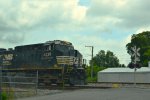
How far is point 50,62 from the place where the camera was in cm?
3288

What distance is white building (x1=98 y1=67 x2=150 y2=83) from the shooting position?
6069cm

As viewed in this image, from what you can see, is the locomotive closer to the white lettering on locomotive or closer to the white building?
the white lettering on locomotive

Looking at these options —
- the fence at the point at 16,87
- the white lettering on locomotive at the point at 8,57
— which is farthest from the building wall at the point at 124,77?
the fence at the point at 16,87

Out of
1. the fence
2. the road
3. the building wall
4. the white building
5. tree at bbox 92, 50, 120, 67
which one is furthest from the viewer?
tree at bbox 92, 50, 120, 67

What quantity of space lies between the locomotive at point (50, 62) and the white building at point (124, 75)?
2853 centimetres

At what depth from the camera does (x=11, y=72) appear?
1373 inches

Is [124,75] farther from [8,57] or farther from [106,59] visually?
[106,59]

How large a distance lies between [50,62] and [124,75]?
3431 centimetres

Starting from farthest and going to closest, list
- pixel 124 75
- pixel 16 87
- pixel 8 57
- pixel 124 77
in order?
pixel 124 75 → pixel 124 77 → pixel 8 57 → pixel 16 87

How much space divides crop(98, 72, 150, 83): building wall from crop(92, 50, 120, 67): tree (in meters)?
63.1

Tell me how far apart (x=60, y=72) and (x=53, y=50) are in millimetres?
2425

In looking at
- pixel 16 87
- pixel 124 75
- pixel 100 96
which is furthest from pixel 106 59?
pixel 100 96

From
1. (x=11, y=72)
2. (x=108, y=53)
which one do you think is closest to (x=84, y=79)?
(x=11, y=72)

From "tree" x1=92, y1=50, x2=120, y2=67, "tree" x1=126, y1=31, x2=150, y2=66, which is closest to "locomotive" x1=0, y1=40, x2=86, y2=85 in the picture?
"tree" x1=126, y1=31, x2=150, y2=66
